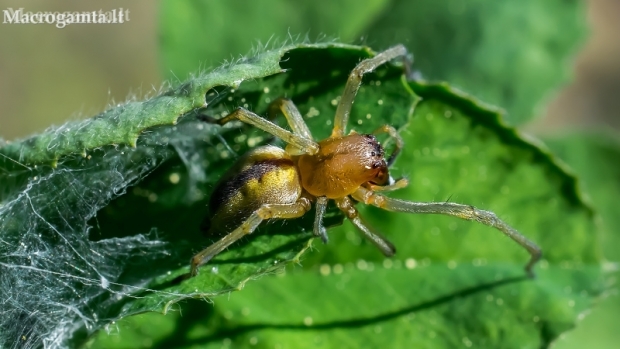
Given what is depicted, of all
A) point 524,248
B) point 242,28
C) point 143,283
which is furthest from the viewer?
point 242,28

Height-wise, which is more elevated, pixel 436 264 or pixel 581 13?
pixel 581 13

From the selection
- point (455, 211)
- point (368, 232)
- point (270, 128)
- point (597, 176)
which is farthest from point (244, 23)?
point (597, 176)

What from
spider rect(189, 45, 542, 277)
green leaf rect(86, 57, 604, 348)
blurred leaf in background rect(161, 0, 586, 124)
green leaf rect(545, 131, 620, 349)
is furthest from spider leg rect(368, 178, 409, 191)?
green leaf rect(545, 131, 620, 349)

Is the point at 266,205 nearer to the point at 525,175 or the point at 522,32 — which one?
the point at 525,175

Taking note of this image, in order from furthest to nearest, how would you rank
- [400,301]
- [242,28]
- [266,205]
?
[242,28] → [400,301] → [266,205]

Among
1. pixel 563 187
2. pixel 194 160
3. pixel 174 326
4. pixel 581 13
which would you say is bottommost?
pixel 174 326

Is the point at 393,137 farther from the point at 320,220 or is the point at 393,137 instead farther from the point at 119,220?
the point at 119,220

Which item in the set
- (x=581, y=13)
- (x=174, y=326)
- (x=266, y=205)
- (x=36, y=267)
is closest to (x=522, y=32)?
(x=581, y=13)
